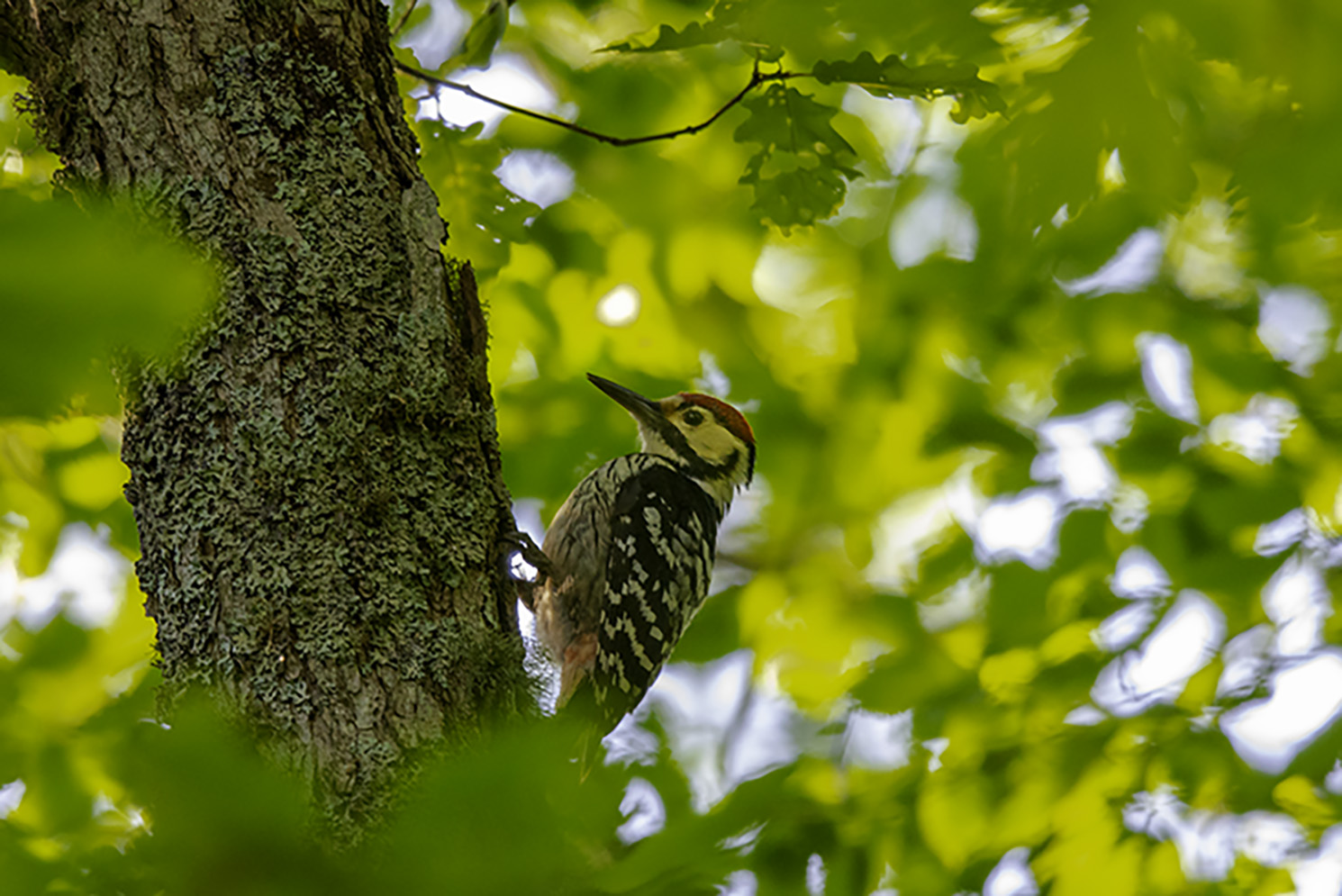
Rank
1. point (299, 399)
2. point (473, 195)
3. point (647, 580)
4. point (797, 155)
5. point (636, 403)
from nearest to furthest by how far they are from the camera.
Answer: point (299, 399)
point (797, 155)
point (473, 195)
point (647, 580)
point (636, 403)

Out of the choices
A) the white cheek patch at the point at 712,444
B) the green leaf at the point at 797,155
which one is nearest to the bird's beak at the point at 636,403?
the white cheek patch at the point at 712,444

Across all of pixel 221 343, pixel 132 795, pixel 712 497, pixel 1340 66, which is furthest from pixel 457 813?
pixel 712 497

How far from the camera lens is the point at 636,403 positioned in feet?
14.4

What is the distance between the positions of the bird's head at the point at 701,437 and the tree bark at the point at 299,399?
252cm

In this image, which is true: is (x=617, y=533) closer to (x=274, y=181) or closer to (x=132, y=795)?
(x=274, y=181)

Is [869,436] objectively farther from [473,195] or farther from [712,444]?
[473,195]

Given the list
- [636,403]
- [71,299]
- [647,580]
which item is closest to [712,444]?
[636,403]

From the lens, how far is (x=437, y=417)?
6.53 ft

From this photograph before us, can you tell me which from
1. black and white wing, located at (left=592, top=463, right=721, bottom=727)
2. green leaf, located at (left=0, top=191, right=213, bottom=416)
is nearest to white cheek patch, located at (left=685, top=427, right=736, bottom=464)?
black and white wing, located at (left=592, top=463, right=721, bottom=727)

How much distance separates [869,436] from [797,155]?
212 centimetres

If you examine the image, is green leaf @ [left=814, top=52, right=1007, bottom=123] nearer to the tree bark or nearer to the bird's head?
the tree bark

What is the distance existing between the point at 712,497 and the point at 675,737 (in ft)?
7.16

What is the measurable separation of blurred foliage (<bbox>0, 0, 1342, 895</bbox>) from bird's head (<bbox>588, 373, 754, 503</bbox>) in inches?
4.4

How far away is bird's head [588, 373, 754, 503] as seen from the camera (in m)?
4.65
